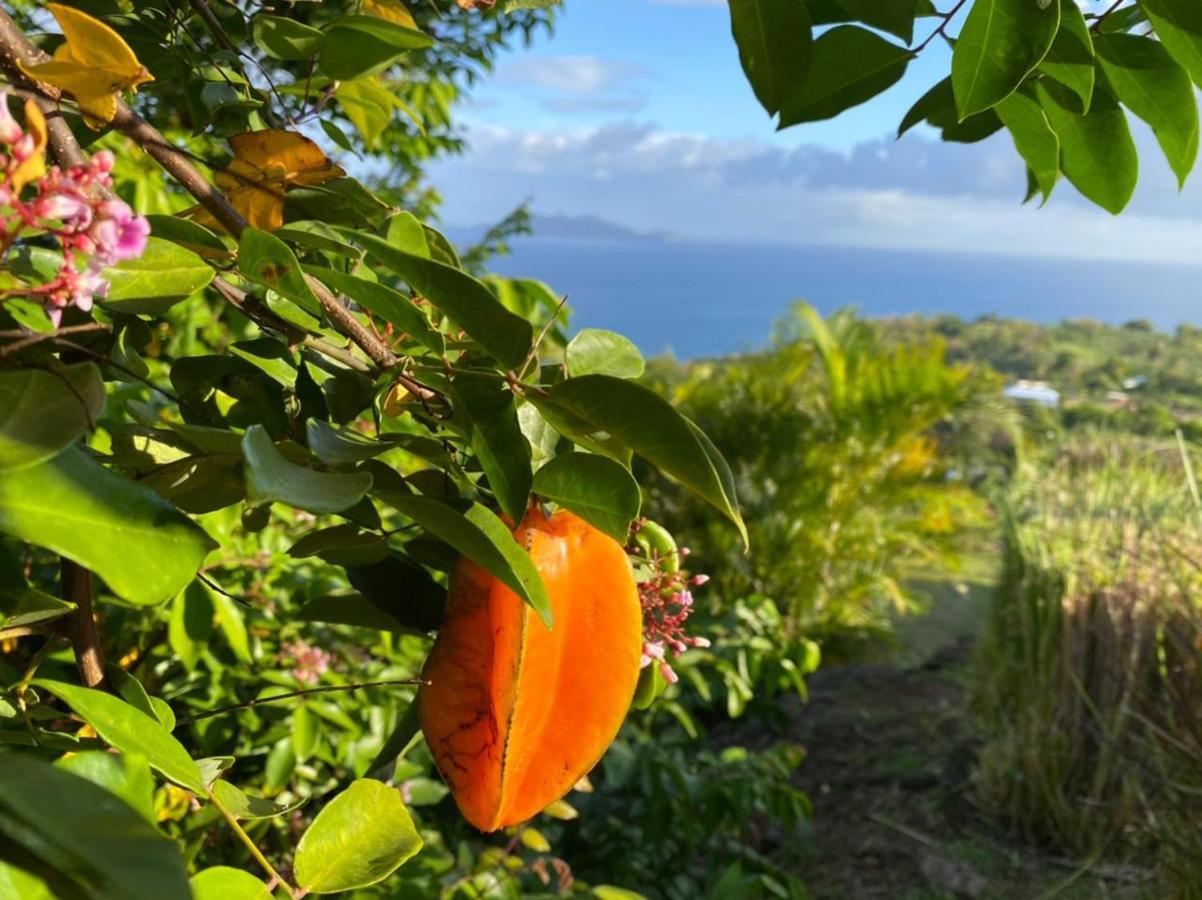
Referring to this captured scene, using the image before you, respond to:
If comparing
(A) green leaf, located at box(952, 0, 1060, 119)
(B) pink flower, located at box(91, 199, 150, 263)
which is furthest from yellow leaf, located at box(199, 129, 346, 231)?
(A) green leaf, located at box(952, 0, 1060, 119)

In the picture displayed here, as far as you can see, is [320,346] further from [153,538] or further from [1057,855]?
[1057,855]

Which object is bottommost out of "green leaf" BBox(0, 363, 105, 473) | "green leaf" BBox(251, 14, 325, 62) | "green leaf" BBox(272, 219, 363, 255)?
"green leaf" BBox(0, 363, 105, 473)

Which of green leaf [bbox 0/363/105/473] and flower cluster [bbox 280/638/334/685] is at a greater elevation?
green leaf [bbox 0/363/105/473]

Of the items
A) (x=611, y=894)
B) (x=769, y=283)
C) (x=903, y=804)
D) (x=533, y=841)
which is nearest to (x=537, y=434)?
(x=611, y=894)

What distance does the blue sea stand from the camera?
93.5 feet

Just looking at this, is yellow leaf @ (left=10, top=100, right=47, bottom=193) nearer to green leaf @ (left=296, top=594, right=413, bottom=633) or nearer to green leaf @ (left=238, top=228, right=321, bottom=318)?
green leaf @ (left=238, top=228, right=321, bottom=318)

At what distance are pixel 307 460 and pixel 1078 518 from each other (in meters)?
2.86

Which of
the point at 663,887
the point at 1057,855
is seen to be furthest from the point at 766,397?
the point at 663,887

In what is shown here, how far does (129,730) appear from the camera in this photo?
0.93ft

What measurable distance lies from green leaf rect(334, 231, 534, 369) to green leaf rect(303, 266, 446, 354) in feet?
0.07

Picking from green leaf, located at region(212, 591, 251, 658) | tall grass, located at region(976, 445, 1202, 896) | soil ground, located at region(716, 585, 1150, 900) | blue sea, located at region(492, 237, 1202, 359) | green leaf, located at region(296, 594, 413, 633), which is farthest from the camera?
blue sea, located at region(492, 237, 1202, 359)

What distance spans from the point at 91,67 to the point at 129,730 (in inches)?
7.5

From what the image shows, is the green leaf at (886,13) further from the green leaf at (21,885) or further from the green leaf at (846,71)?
the green leaf at (21,885)

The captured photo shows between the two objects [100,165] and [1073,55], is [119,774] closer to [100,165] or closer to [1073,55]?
[100,165]
